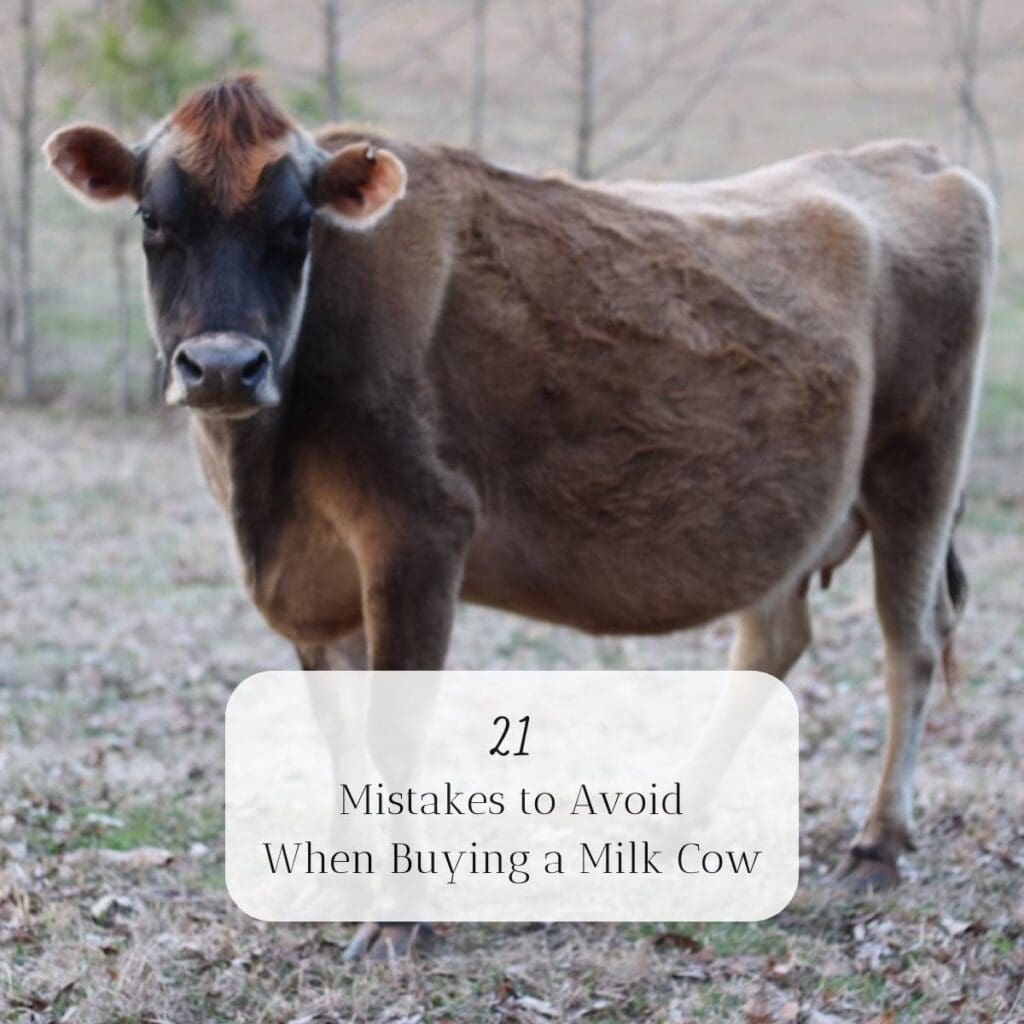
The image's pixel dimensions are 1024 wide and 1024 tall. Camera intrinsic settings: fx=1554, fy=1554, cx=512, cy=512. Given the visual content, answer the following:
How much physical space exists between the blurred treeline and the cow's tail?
644cm

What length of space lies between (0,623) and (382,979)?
5.69 metres

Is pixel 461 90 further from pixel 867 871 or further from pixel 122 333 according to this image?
pixel 867 871

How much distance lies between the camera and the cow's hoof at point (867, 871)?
5729mm

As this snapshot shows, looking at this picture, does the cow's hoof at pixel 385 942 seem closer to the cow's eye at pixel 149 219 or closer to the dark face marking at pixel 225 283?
the dark face marking at pixel 225 283

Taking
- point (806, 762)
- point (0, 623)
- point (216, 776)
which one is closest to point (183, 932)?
point (216, 776)

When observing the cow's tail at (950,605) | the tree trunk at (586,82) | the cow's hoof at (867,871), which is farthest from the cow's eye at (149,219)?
the tree trunk at (586,82)

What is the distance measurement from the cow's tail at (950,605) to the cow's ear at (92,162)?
374 centimetres

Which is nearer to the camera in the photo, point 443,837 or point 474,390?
point 474,390

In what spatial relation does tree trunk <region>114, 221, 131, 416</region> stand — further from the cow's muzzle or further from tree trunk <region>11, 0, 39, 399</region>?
the cow's muzzle

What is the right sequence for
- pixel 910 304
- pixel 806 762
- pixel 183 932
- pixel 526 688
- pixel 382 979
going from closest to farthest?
1. pixel 382 979
2. pixel 183 932
3. pixel 910 304
4. pixel 806 762
5. pixel 526 688

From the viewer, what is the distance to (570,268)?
212 inches

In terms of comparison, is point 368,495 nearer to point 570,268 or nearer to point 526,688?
point 570,268

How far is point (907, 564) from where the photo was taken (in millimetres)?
6258

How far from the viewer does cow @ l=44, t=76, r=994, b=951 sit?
4.58 m
